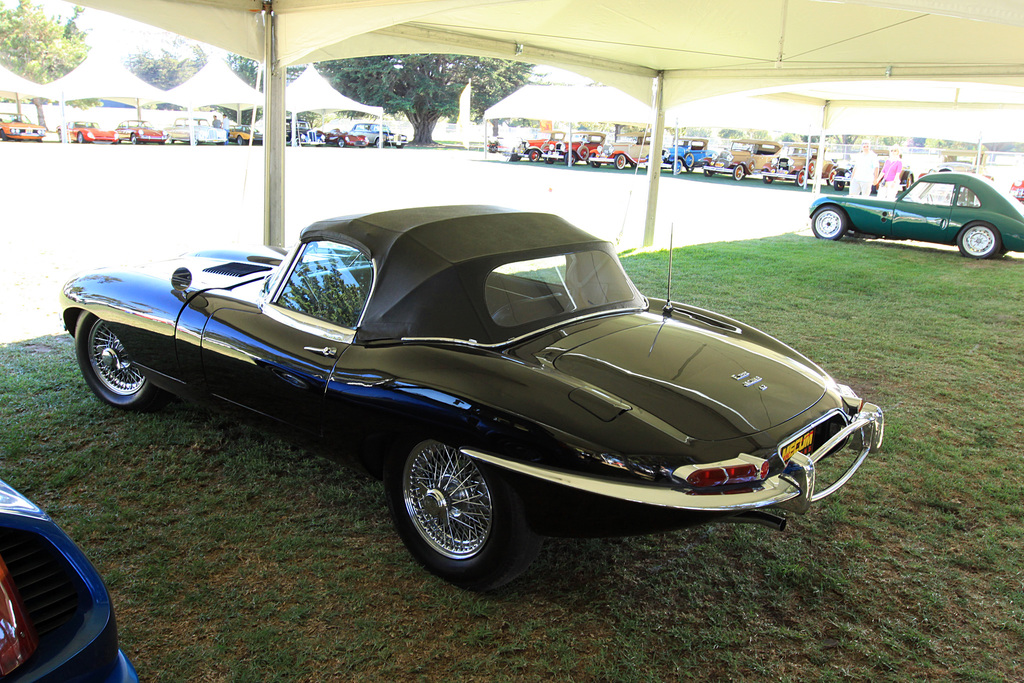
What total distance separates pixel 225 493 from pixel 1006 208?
12.6 metres

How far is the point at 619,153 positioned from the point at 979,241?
22.8m

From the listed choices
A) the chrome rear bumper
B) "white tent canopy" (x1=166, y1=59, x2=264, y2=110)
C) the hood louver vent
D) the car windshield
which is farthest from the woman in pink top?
"white tent canopy" (x1=166, y1=59, x2=264, y2=110)

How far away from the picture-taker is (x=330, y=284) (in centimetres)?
345

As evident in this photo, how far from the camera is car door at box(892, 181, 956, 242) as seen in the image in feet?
39.2

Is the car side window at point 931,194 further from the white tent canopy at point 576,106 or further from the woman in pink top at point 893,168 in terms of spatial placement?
the white tent canopy at point 576,106

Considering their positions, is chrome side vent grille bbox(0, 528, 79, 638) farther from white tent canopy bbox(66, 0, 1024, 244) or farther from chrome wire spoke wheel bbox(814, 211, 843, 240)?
chrome wire spoke wheel bbox(814, 211, 843, 240)

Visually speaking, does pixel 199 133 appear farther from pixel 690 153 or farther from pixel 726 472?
pixel 726 472

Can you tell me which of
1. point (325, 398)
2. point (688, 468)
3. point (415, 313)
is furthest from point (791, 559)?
point (325, 398)

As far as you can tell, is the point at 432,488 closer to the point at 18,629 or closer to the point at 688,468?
the point at 688,468

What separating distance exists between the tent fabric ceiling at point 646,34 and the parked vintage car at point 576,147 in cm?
2429

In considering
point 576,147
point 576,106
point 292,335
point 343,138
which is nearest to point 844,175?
point 576,106

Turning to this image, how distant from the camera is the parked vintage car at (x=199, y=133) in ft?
124

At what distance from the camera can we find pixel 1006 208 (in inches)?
453

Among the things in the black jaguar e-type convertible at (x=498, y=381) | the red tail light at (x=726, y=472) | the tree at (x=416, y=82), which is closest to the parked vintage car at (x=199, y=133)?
the tree at (x=416, y=82)
